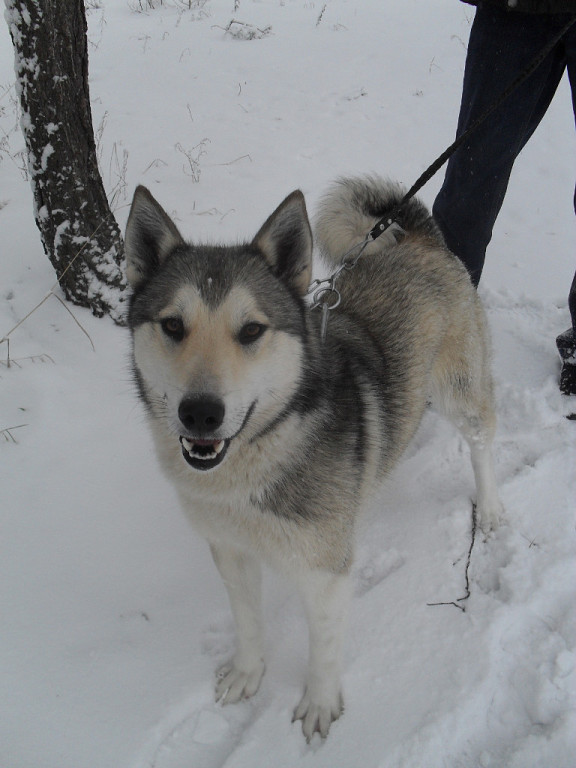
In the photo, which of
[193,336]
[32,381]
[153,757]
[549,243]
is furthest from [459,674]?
[549,243]

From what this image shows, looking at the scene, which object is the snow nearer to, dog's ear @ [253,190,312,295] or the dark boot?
the dark boot

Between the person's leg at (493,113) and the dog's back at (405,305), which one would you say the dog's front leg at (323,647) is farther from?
the person's leg at (493,113)

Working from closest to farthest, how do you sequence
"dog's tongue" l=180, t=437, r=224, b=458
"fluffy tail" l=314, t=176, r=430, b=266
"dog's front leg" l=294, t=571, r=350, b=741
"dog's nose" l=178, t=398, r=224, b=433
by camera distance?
"dog's nose" l=178, t=398, r=224, b=433, "dog's tongue" l=180, t=437, r=224, b=458, "dog's front leg" l=294, t=571, r=350, b=741, "fluffy tail" l=314, t=176, r=430, b=266

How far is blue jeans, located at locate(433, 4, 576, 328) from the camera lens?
2387 millimetres

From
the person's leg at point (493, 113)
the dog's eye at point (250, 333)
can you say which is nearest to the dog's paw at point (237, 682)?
the dog's eye at point (250, 333)

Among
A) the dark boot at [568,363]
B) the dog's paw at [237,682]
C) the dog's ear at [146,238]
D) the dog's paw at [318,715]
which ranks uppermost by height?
the dog's ear at [146,238]

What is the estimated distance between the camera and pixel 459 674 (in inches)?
71.9

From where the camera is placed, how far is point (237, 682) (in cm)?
193

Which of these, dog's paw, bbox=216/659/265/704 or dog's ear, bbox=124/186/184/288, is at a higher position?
dog's ear, bbox=124/186/184/288

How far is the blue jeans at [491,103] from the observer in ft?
7.83

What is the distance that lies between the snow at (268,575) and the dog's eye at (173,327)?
1.24 metres

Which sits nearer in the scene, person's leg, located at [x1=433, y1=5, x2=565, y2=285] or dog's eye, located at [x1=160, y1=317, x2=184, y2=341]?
dog's eye, located at [x1=160, y1=317, x2=184, y2=341]

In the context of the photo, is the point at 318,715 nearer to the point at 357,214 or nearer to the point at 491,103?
the point at 357,214

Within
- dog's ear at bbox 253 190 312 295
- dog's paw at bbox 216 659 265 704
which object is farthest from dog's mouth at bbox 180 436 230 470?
dog's paw at bbox 216 659 265 704
